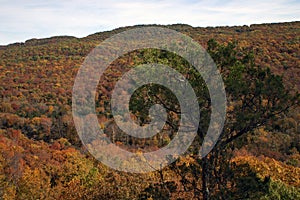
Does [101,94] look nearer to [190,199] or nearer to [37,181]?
[37,181]

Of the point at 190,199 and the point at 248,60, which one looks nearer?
the point at 248,60

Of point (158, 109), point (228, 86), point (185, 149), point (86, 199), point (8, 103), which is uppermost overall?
point (228, 86)

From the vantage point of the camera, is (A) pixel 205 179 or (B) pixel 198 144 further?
(B) pixel 198 144

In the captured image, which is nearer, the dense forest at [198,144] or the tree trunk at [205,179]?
the dense forest at [198,144]

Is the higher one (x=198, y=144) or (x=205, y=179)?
(x=198, y=144)

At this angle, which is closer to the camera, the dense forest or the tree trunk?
the dense forest

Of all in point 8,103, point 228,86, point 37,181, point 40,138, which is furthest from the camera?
point 8,103

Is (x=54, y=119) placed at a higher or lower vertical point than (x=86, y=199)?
lower

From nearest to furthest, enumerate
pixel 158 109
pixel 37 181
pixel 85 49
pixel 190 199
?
pixel 158 109 < pixel 190 199 < pixel 37 181 < pixel 85 49

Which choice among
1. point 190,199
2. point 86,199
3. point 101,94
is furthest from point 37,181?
point 101,94

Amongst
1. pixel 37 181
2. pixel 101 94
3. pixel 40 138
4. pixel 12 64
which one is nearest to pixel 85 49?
pixel 12 64
